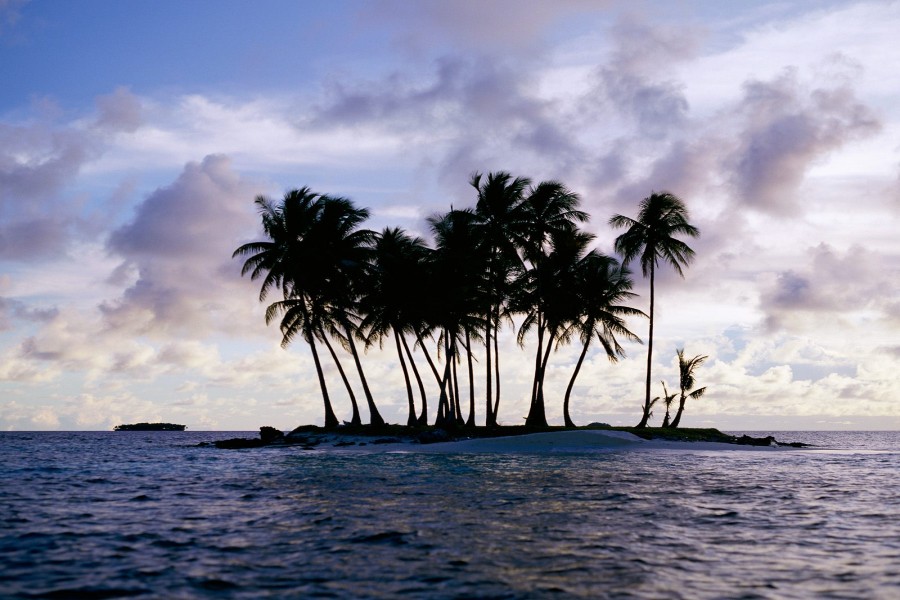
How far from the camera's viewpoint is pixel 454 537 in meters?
11.7

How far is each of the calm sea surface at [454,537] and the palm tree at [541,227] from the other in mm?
28264

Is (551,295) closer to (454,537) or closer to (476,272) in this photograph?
(476,272)

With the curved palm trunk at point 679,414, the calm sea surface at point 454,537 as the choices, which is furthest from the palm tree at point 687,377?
the calm sea surface at point 454,537

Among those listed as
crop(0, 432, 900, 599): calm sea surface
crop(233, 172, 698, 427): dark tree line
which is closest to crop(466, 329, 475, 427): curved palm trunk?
crop(233, 172, 698, 427): dark tree line

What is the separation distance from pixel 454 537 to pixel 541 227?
4150 centimetres

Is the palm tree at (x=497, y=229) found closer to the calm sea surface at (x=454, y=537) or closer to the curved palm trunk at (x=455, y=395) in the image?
the curved palm trunk at (x=455, y=395)

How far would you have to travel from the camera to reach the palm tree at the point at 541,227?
169 ft

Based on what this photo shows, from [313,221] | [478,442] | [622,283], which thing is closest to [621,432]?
[478,442]

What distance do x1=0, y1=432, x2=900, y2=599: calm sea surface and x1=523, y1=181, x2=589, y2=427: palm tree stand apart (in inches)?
1113

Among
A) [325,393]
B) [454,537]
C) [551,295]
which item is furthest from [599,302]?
[454,537]

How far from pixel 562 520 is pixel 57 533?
28.9 feet

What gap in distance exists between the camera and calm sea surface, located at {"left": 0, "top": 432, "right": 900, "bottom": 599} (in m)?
8.53

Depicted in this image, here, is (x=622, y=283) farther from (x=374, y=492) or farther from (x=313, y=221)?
(x=374, y=492)

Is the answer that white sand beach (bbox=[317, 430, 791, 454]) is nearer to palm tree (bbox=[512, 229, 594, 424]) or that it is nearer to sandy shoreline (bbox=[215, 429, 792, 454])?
sandy shoreline (bbox=[215, 429, 792, 454])
